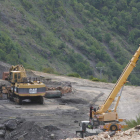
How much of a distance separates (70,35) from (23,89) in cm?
5732

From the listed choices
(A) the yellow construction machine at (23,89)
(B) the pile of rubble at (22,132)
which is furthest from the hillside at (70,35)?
(B) the pile of rubble at (22,132)

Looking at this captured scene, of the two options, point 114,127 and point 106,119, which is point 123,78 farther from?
point 114,127

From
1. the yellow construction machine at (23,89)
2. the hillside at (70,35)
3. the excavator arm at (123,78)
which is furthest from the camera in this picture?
the hillside at (70,35)

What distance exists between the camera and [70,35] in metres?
84.7

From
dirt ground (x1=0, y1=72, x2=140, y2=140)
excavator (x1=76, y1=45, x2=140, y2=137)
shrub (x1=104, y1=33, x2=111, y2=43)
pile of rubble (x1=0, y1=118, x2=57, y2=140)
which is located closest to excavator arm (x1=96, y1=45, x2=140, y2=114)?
excavator (x1=76, y1=45, x2=140, y2=137)

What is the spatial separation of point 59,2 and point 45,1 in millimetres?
3759

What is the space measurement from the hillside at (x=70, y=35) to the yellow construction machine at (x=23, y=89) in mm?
31248

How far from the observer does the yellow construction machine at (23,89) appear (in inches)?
1121

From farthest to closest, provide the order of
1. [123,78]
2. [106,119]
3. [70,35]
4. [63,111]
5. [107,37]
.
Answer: [107,37] < [70,35] < [63,111] < [123,78] < [106,119]

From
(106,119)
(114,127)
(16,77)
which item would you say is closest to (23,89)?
(16,77)

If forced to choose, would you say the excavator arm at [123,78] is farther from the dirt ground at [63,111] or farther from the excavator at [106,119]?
the dirt ground at [63,111]

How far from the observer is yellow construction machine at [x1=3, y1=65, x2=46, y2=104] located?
28470mm

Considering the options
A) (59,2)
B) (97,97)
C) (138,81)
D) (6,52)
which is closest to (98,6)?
Answer: (59,2)

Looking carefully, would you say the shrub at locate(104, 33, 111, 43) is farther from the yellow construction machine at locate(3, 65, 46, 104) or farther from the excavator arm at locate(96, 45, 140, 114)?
the excavator arm at locate(96, 45, 140, 114)
